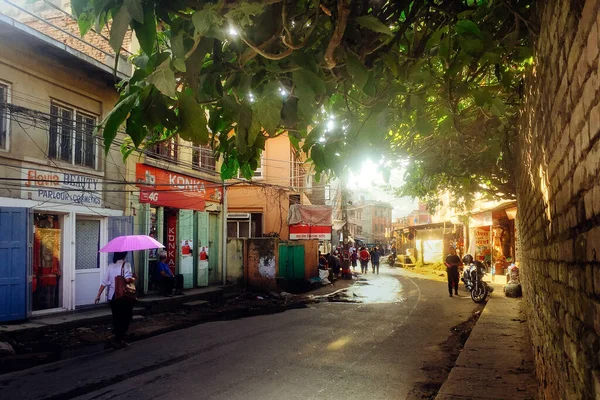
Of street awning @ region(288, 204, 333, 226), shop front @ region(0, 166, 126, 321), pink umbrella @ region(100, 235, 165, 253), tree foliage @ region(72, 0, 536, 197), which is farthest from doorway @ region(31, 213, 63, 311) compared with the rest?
street awning @ region(288, 204, 333, 226)

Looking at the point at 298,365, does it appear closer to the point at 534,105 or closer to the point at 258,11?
the point at 534,105

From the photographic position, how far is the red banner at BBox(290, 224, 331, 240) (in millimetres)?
23312

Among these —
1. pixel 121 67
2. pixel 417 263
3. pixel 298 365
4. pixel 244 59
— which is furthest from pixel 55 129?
pixel 417 263

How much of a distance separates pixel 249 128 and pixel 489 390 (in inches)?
163

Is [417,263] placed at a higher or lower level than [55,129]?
lower

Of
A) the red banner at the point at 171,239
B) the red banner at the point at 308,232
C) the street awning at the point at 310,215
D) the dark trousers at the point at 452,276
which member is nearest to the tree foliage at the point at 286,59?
the red banner at the point at 171,239

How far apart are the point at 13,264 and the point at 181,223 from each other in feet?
23.1

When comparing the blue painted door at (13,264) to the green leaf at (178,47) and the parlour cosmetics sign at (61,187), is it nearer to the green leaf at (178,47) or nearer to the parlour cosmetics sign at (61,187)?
the parlour cosmetics sign at (61,187)

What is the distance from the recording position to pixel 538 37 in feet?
10.5

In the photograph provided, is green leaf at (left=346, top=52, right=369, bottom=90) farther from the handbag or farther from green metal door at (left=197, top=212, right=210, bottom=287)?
green metal door at (left=197, top=212, right=210, bottom=287)

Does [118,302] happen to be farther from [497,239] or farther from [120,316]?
[497,239]

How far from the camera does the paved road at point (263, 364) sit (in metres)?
6.08

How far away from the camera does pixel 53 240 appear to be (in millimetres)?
12125

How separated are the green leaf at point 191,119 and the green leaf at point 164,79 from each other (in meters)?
0.37
